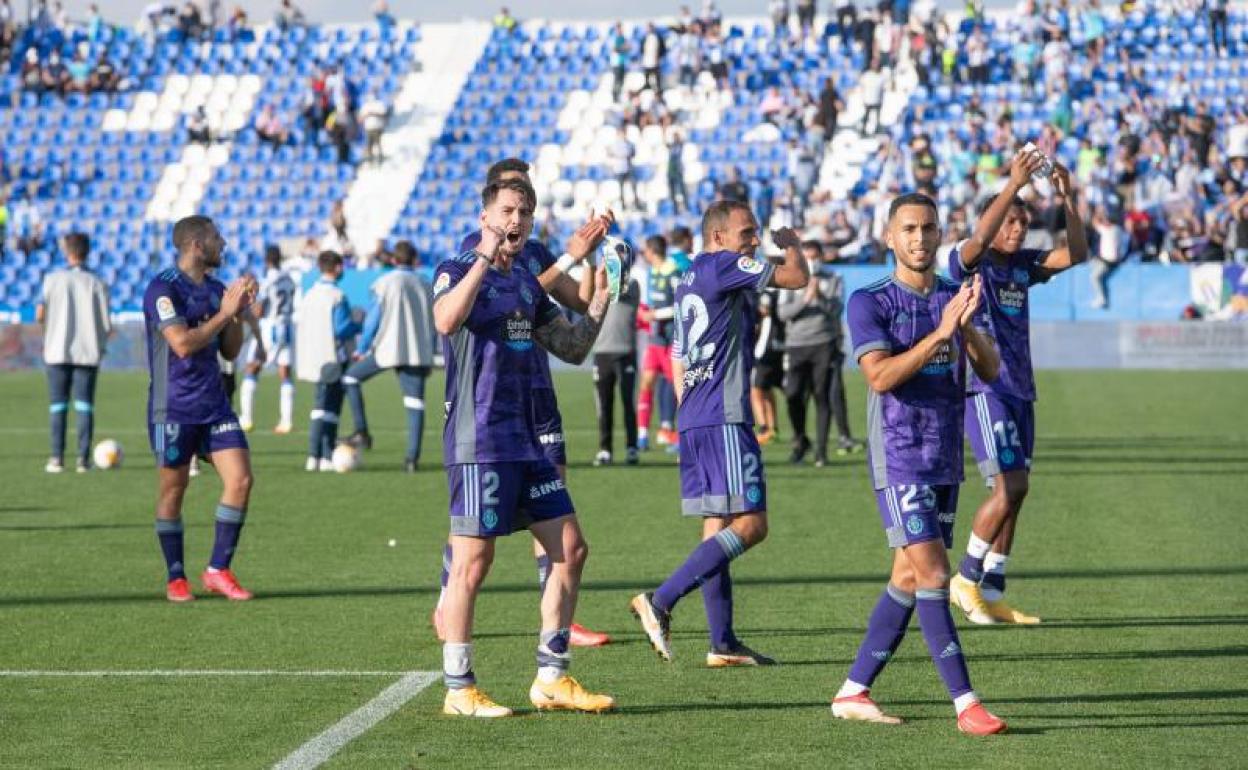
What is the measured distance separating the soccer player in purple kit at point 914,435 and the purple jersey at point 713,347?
54.5 inches

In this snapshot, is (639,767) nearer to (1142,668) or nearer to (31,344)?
(1142,668)

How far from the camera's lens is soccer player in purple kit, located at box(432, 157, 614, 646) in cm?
800

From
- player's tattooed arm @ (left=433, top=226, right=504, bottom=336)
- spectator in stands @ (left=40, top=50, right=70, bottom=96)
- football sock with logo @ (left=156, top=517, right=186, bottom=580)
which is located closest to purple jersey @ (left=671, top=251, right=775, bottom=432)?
player's tattooed arm @ (left=433, top=226, right=504, bottom=336)

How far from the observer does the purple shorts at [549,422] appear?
974 cm

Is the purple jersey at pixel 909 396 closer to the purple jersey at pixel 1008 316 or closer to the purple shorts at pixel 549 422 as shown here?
the purple shorts at pixel 549 422

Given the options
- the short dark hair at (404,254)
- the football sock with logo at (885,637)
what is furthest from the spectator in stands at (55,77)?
the football sock with logo at (885,637)

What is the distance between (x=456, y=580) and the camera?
7.93m

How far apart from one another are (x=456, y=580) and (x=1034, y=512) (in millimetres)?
8514

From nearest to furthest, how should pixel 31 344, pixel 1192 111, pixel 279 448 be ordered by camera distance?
1. pixel 279 448
2. pixel 31 344
3. pixel 1192 111

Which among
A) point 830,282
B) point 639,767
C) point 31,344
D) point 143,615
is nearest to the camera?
point 639,767

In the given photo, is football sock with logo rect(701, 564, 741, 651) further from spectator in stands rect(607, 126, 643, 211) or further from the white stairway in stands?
the white stairway in stands

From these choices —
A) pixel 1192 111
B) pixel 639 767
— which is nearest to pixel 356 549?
pixel 639 767

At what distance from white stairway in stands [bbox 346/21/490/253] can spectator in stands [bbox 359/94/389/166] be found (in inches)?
8.9

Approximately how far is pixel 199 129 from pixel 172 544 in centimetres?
3823
